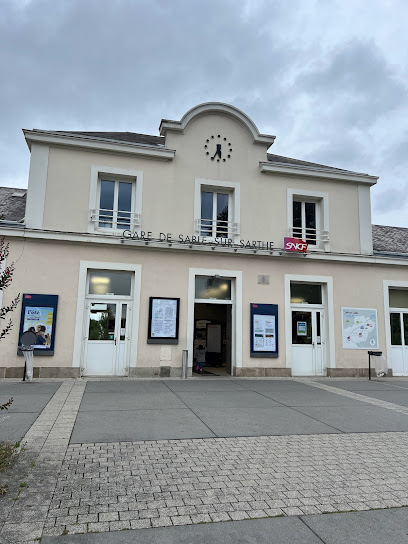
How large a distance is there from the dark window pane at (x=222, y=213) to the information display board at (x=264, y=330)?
250cm

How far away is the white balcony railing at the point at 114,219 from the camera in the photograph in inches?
468

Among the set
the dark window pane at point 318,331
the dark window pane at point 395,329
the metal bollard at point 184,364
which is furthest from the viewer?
the dark window pane at point 395,329

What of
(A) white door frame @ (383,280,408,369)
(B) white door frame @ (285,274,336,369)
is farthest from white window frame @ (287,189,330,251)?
(A) white door frame @ (383,280,408,369)

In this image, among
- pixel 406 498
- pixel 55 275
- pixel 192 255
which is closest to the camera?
pixel 406 498

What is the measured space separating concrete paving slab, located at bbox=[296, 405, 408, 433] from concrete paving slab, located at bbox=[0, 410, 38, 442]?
4628 millimetres


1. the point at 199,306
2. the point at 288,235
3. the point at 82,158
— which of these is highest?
the point at 82,158

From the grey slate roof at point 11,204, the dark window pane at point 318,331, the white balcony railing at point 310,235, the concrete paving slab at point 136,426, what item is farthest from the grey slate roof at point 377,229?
the concrete paving slab at point 136,426

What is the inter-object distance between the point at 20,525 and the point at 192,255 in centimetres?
966

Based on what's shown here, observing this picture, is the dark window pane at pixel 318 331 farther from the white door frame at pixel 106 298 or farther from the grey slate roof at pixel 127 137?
the grey slate roof at pixel 127 137

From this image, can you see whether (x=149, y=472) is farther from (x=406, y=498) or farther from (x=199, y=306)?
(x=199, y=306)

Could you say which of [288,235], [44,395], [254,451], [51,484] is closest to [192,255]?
[288,235]

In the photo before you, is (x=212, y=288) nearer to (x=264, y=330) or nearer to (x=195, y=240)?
(x=195, y=240)

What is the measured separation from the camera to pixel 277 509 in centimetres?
349

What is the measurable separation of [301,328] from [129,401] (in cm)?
704
